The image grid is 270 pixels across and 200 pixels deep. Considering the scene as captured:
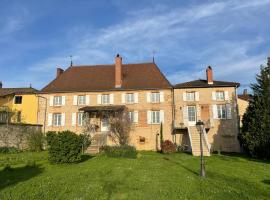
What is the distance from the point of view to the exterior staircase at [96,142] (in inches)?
1020

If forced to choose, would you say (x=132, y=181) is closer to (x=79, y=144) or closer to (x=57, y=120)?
(x=79, y=144)

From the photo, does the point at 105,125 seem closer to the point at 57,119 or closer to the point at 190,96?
the point at 57,119

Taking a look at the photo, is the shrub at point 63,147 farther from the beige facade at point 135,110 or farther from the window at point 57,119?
the window at point 57,119

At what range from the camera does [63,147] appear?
56.4 feet

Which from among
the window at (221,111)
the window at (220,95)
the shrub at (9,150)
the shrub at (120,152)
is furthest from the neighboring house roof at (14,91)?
the window at (221,111)

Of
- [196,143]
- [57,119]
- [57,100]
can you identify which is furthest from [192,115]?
[57,100]

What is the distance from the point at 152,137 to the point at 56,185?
725 inches

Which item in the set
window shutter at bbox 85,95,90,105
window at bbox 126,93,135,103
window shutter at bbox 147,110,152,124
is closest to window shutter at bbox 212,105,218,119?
window shutter at bbox 147,110,152,124

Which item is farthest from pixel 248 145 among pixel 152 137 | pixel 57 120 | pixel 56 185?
pixel 57 120

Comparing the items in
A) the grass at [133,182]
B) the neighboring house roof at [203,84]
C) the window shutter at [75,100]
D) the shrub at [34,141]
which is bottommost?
the grass at [133,182]

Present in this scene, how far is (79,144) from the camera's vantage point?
58.8 feet

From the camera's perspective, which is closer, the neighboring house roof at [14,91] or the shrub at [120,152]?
the shrub at [120,152]

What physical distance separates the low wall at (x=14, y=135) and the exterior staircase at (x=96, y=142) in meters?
6.48

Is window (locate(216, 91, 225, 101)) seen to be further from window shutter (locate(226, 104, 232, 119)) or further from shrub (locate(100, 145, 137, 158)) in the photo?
shrub (locate(100, 145, 137, 158))
